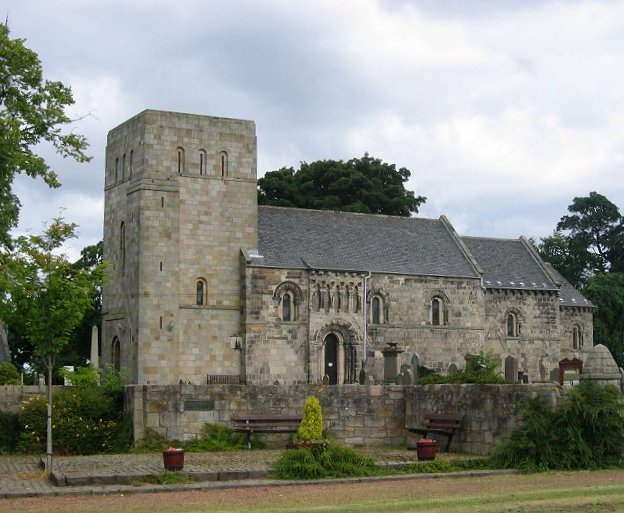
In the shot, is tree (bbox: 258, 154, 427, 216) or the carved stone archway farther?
tree (bbox: 258, 154, 427, 216)

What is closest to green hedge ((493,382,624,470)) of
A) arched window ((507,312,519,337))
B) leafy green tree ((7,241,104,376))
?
arched window ((507,312,519,337))

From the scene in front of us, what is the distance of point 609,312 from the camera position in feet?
237

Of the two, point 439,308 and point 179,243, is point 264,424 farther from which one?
point 439,308

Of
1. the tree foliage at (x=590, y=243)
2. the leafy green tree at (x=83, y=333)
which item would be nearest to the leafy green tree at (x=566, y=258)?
the tree foliage at (x=590, y=243)

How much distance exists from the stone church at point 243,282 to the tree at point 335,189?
1528 centimetres

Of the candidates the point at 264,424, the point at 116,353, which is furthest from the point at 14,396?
the point at 116,353

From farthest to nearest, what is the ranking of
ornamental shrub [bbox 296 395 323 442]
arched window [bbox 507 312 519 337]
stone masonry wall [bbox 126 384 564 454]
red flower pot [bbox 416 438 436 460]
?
arched window [bbox 507 312 519 337] < stone masonry wall [bbox 126 384 564 454] < red flower pot [bbox 416 438 436 460] < ornamental shrub [bbox 296 395 323 442]

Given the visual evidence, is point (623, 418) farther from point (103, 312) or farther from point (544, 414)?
point (103, 312)

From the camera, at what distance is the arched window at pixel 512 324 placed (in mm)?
59594

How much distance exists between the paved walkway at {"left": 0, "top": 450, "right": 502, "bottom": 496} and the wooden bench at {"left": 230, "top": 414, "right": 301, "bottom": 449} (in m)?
0.88

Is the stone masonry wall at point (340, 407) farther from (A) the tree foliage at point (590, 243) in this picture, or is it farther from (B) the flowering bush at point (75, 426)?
(A) the tree foliage at point (590, 243)

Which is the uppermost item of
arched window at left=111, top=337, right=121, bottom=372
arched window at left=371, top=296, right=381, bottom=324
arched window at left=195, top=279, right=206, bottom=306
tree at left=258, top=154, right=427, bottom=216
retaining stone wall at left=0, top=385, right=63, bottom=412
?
tree at left=258, top=154, right=427, bottom=216

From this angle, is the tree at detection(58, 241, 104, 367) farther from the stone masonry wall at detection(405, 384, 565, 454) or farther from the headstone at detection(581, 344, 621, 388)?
the headstone at detection(581, 344, 621, 388)

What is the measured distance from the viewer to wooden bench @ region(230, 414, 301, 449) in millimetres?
27141
